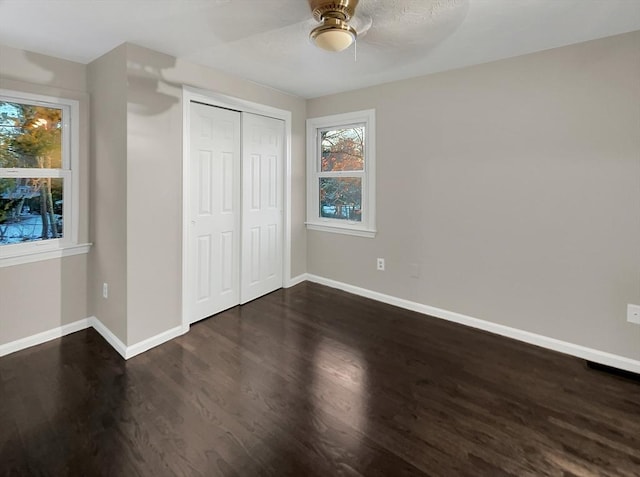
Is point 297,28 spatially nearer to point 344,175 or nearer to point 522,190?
point 344,175

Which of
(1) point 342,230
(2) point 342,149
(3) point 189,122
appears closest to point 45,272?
(3) point 189,122

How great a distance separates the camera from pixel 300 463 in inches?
62.6

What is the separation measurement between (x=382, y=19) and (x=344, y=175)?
76.9 inches

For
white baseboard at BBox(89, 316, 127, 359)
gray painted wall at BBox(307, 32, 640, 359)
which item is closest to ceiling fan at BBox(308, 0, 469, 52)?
gray painted wall at BBox(307, 32, 640, 359)

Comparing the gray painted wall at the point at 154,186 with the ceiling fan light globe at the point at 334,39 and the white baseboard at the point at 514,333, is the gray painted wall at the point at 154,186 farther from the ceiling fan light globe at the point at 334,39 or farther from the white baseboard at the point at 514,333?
the white baseboard at the point at 514,333

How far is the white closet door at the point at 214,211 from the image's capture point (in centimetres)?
299

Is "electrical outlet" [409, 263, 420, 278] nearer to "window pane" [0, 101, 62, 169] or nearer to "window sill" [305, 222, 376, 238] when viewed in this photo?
"window sill" [305, 222, 376, 238]

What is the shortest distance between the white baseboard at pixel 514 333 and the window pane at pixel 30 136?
3021 millimetres

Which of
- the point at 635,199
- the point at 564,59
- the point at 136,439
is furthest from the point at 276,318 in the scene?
the point at 564,59

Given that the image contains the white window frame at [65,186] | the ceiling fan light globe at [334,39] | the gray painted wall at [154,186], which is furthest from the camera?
the white window frame at [65,186]

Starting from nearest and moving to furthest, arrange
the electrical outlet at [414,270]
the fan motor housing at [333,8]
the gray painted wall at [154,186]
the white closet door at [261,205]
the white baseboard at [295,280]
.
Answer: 1. the fan motor housing at [333,8]
2. the gray painted wall at [154,186]
3. the electrical outlet at [414,270]
4. the white closet door at [261,205]
5. the white baseboard at [295,280]

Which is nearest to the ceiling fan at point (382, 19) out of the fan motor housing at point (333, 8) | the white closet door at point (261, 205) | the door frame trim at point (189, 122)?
→ the fan motor housing at point (333, 8)

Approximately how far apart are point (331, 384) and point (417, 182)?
2042 mm

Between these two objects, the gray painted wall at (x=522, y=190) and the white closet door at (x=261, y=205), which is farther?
the white closet door at (x=261, y=205)
